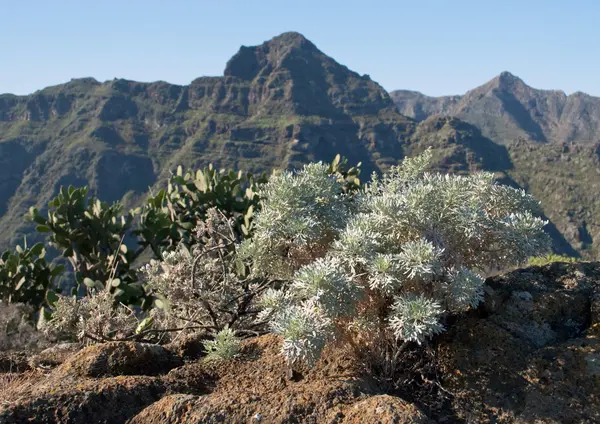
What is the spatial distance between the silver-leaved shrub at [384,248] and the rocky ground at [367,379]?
11.1 inches

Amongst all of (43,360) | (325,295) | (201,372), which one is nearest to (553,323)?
(325,295)

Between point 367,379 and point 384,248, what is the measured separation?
0.79 metres

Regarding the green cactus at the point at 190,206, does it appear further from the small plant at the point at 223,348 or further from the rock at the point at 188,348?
the small plant at the point at 223,348

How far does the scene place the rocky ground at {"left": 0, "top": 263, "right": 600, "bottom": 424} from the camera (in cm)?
299

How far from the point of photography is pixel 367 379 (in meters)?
3.43

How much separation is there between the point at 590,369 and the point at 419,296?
110 cm

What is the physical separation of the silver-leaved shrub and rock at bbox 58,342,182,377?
2.72ft

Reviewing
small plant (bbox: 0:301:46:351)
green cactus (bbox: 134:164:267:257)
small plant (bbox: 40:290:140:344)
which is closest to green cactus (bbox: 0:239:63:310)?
small plant (bbox: 0:301:46:351)

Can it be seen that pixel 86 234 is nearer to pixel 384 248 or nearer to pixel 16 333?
pixel 16 333

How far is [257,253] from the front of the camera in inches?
154

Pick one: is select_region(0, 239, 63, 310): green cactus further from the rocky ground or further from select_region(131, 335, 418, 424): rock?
select_region(131, 335, 418, 424): rock

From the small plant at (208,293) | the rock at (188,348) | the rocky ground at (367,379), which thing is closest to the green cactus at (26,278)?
the small plant at (208,293)

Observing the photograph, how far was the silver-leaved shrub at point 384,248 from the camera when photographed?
3180 millimetres

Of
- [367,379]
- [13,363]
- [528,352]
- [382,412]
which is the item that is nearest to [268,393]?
[367,379]
